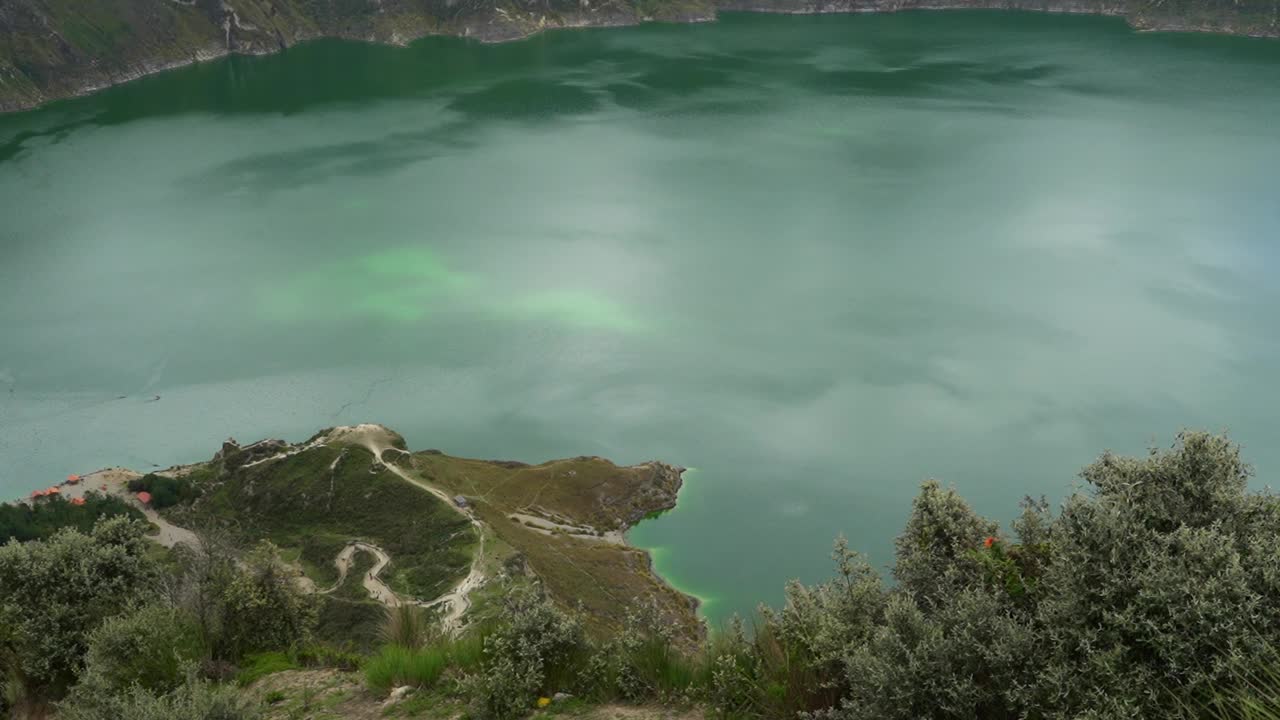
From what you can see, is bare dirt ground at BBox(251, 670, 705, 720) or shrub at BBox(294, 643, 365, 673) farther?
shrub at BBox(294, 643, 365, 673)

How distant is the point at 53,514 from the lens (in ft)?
162

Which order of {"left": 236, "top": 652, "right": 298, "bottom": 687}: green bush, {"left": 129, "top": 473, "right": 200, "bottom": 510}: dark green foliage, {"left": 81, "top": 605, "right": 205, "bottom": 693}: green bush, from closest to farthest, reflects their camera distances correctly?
{"left": 81, "top": 605, "right": 205, "bottom": 693}: green bush < {"left": 236, "top": 652, "right": 298, "bottom": 687}: green bush < {"left": 129, "top": 473, "right": 200, "bottom": 510}: dark green foliage

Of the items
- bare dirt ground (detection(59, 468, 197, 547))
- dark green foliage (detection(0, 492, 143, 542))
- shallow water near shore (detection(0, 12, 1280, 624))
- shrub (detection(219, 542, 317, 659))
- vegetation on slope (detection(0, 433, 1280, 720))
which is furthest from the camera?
shallow water near shore (detection(0, 12, 1280, 624))

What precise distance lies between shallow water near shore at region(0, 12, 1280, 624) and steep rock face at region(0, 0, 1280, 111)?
516 inches

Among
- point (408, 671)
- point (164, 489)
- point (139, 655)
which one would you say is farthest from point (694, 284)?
point (139, 655)

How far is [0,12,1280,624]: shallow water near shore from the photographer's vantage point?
5544cm

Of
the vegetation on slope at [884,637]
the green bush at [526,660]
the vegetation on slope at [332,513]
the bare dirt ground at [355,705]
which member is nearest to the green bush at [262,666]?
the vegetation on slope at [884,637]

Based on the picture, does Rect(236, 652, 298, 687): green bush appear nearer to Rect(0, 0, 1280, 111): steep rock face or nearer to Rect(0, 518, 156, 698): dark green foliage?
Rect(0, 518, 156, 698): dark green foliage

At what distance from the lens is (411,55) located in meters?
154

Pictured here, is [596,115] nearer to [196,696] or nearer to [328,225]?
[328,225]

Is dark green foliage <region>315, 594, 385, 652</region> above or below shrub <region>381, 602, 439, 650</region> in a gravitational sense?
below

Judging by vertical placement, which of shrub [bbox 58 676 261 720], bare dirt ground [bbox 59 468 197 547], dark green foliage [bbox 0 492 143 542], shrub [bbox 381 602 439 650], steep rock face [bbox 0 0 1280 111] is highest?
steep rock face [bbox 0 0 1280 111]

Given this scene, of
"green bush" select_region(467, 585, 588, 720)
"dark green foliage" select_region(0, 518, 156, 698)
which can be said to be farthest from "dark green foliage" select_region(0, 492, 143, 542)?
"green bush" select_region(467, 585, 588, 720)

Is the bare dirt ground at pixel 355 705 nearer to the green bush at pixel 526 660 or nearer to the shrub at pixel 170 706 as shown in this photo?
the green bush at pixel 526 660
